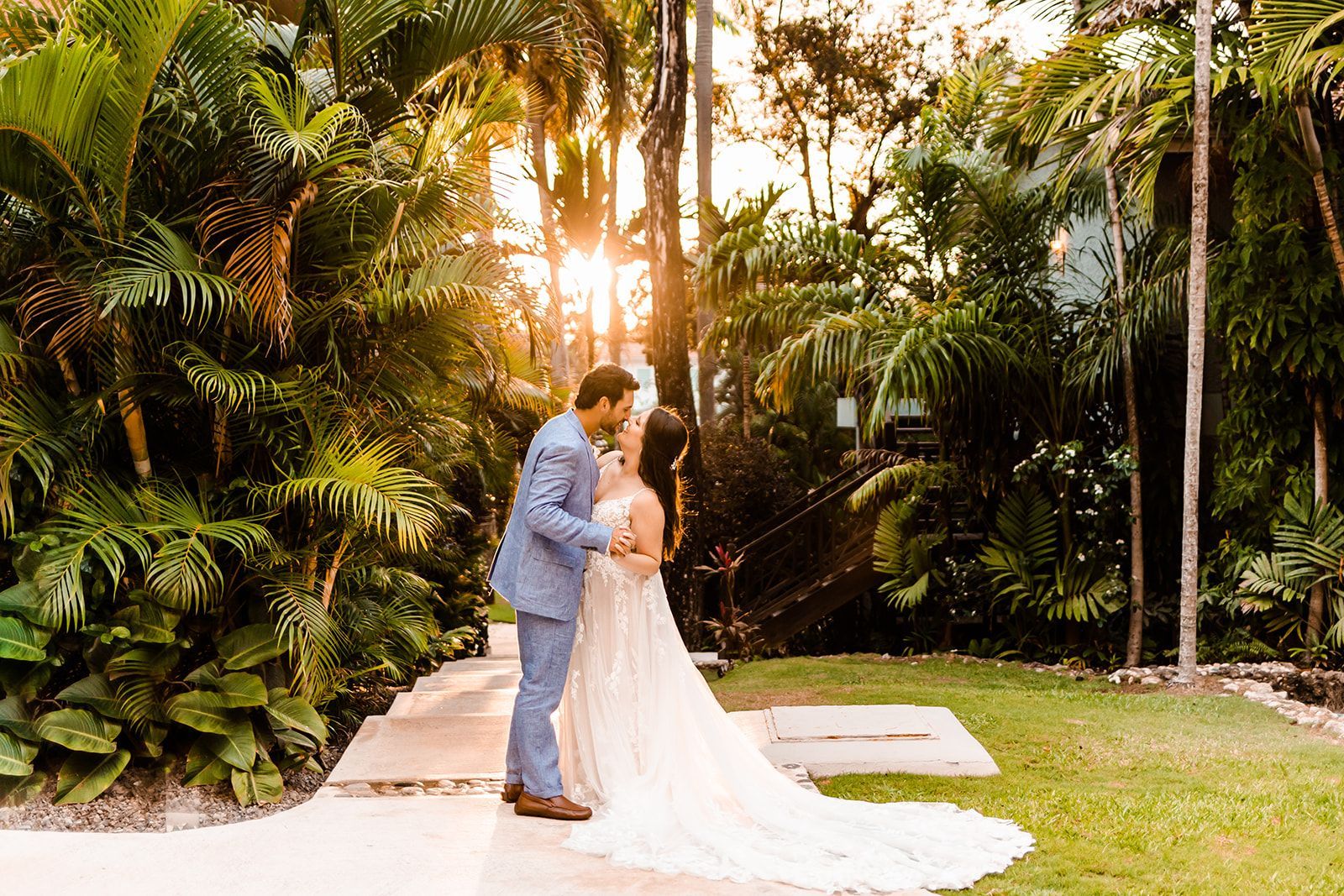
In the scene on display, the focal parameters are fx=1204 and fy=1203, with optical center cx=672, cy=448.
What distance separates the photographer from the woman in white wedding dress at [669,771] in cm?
438

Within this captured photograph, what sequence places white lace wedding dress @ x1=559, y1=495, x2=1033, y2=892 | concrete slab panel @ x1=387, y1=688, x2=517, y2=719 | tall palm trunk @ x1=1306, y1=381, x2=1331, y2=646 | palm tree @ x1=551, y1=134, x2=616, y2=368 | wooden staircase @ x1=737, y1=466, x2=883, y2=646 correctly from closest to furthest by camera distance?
white lace wedding dress @ x1=559, y1=495, x2=1033, y2=892 → concrete slab panel @ x1=387, y1=688, x2=517, y2=719 → tall palm trunk @ x1=1306, y1=381, x2=1331, y2=646 → wooden staircase @ x1=737, y1=466, x2=883, y2=646 → palm tree @ x1=551, y1=134, x2=616, y2=368

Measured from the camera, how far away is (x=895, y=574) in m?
11.4

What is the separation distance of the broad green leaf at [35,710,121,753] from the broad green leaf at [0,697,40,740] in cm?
4

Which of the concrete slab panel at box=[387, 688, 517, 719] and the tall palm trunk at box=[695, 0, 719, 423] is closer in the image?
the concrete slab panel at box=[387, 688, 517, 719]

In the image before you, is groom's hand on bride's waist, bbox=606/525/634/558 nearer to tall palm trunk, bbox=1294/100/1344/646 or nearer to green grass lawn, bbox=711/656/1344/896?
green grass lawn, bbox=711/656/1344/896

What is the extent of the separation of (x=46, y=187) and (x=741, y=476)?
924 cm

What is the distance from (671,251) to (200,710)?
5.96 m

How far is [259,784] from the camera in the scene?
5.59 metres

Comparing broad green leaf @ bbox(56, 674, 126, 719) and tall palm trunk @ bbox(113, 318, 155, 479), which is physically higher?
tall palm trunk @ bbox(113, 318, 155, 479)

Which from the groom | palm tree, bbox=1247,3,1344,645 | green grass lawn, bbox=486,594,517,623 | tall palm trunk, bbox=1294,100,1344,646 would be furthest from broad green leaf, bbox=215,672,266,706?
green grass lawn, bbox=486,594,517,623

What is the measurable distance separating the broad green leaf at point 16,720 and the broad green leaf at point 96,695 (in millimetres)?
157

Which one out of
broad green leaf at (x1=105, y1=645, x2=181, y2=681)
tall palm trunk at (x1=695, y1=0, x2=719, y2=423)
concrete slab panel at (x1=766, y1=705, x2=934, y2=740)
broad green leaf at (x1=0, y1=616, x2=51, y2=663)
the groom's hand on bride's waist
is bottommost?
concrete slab panel at (x1=766, y1=705, x2=934, y2=740)

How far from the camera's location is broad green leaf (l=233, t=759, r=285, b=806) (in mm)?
5516

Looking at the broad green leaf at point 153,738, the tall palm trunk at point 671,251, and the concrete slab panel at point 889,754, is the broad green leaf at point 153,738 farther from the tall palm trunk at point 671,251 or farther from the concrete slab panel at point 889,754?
the tall palm trunk at point 671,251
